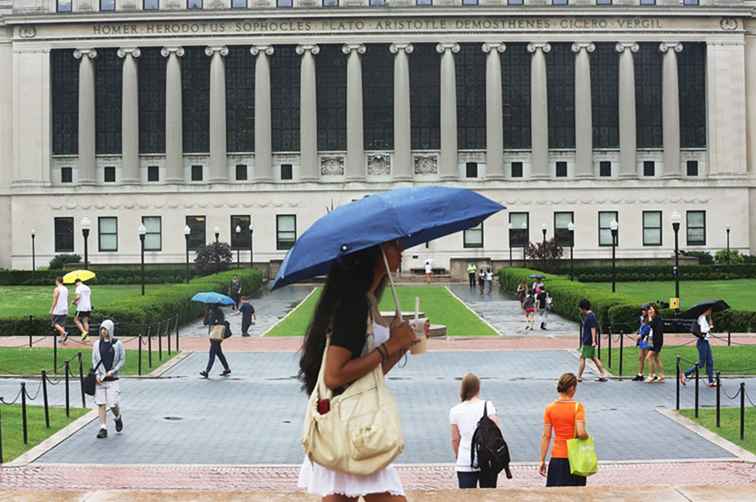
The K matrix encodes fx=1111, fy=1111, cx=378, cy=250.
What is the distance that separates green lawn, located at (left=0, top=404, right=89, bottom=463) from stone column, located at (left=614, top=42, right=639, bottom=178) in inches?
2722

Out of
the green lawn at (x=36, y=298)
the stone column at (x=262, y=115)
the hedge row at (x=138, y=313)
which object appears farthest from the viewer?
the stone column at (x=262, y=115)

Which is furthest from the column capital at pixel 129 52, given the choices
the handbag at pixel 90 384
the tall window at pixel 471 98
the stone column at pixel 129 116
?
the handbag at pixel 90 384

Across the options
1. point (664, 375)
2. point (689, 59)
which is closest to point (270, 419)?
point (664, 375)

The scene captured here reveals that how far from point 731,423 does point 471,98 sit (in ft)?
228

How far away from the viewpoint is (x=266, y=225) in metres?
88.0

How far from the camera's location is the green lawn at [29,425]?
61.7ft

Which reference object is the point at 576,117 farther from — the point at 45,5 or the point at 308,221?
the point at 45,5

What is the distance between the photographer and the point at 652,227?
8731 centimetres

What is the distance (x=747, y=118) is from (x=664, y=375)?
6479 cm

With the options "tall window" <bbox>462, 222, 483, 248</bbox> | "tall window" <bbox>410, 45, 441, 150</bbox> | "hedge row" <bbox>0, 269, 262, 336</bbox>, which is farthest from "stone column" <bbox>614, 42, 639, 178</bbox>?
"hedge row" <bbox>0, 269, 262, 336</bbox>

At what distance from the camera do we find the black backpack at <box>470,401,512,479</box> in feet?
40.0

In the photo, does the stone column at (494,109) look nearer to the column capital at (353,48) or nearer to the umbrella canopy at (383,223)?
the column capital at (353,48)

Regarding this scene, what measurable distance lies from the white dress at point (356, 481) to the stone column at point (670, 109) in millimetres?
83266

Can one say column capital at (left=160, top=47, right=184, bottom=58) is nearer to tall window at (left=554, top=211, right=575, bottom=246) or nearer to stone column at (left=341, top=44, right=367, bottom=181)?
stone column at (left=341, top=44, right=367, bottom=181)
